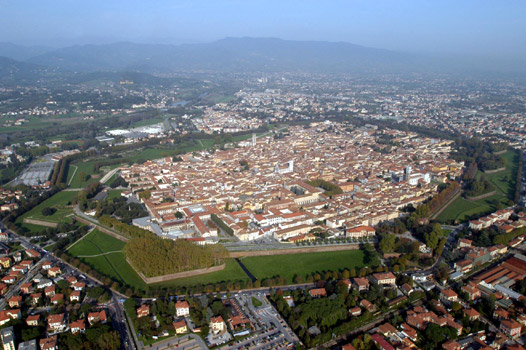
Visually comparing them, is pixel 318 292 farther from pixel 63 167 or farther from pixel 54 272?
pixel 63 167

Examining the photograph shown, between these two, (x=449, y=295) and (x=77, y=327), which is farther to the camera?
(x=449, y=295)

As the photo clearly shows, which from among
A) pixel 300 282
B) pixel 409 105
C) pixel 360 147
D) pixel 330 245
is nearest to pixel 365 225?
pixel 330 245

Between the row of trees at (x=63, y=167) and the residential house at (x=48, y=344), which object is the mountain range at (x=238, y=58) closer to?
the row of trees at (x=63, y=167)

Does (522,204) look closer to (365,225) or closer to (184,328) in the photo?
(365,225)

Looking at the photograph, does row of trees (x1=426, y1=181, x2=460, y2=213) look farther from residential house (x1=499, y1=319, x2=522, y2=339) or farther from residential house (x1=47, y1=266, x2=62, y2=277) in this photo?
residential house (x1=47, y1=266, x2=62, y2=277)

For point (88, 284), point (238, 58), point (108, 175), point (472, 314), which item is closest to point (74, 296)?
point (88, 284)
